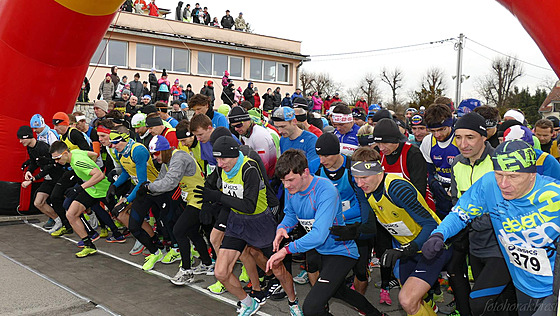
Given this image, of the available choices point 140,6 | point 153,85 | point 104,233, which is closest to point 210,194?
point 104,233

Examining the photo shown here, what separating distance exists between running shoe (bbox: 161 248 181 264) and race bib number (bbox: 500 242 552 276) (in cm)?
510

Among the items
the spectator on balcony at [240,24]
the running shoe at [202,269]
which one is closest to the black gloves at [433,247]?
the running shoe at [202,269]

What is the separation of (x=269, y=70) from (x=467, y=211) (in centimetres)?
2971

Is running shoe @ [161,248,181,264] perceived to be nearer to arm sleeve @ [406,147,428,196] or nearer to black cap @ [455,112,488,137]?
arm sleeve @ [406,147,428,196]

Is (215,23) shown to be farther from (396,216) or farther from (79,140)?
(396,216)

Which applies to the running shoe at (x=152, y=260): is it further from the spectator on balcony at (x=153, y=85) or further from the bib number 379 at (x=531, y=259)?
the spectator on balcony at (x=153, y=85)

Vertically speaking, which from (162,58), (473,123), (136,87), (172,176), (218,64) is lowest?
(172,176)

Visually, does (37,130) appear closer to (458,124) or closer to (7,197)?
(7,197)

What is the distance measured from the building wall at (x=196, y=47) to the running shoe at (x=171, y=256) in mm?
15823

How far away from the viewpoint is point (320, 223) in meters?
4.03

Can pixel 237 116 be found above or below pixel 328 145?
above

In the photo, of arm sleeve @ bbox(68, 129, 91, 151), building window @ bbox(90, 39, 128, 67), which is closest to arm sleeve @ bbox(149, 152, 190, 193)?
arm sleeve @ bbox(68, 129, 91, 151)

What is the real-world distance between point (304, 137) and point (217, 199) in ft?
5.97

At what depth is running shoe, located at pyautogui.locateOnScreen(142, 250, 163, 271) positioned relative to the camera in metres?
6.67
